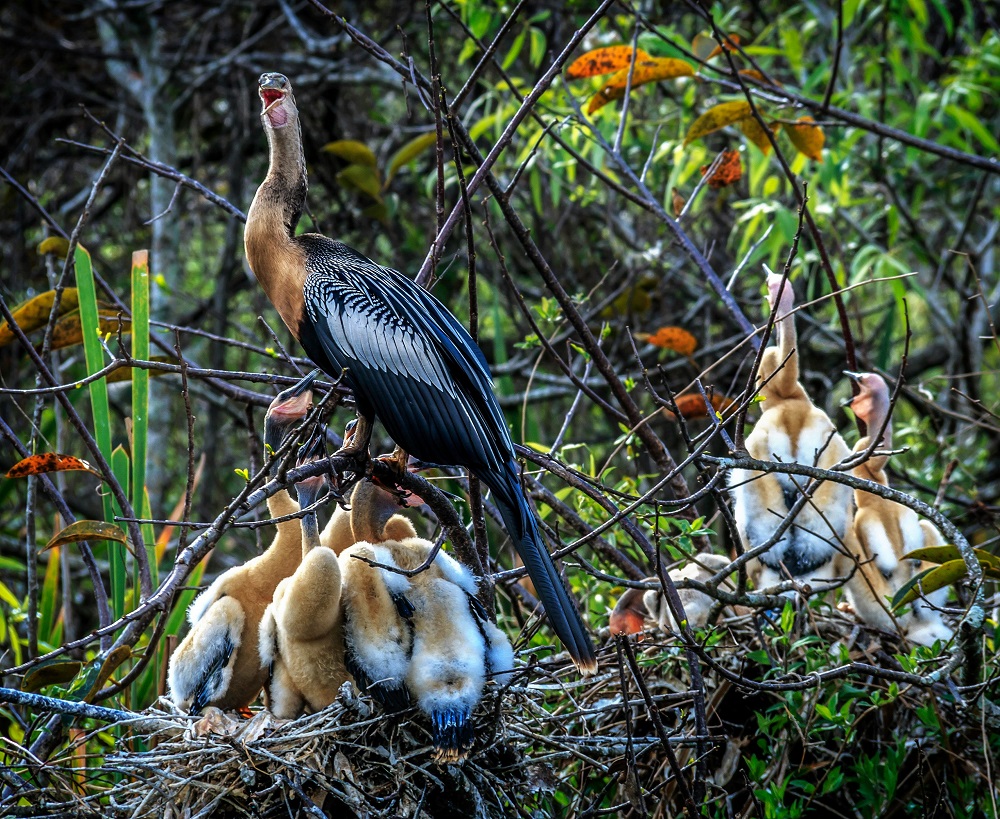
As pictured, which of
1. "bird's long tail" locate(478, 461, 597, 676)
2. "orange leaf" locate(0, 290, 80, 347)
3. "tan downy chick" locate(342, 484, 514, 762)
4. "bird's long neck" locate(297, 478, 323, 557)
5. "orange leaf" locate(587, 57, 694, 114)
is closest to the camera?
"bird's long tail" locate(478, 461, 597, 676)

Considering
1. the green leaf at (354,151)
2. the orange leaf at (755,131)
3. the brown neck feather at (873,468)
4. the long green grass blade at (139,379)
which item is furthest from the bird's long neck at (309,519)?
the green leaf at (354,151)

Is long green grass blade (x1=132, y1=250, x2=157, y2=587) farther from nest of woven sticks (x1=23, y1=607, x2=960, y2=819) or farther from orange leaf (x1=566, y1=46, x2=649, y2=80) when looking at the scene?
orange leaf (x1=566, y1=46, x2=649, y2=80)

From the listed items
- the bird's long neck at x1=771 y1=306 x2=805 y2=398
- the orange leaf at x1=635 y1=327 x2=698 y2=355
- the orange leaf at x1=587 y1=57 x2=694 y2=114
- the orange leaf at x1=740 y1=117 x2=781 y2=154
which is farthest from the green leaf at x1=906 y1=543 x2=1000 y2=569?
the orange leaf at x1=587 y1=57 x2=694 y2=114

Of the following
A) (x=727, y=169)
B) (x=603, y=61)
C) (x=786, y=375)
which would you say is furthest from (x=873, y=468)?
(x=603, y=61)

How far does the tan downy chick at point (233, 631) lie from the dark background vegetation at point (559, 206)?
0.56 metres

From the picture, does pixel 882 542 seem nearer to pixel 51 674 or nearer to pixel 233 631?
pixel 233 631

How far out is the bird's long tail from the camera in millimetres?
2354

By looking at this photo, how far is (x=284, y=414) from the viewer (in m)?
2.58

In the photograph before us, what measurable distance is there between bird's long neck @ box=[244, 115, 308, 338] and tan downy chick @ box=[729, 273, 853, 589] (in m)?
1.53

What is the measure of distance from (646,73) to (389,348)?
1.41 m

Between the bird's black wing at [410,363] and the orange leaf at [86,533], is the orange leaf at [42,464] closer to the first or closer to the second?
the orange leaf at [86,533]

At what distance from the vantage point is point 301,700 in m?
2.77

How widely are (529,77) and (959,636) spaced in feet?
15.1

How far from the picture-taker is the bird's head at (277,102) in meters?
2.98
